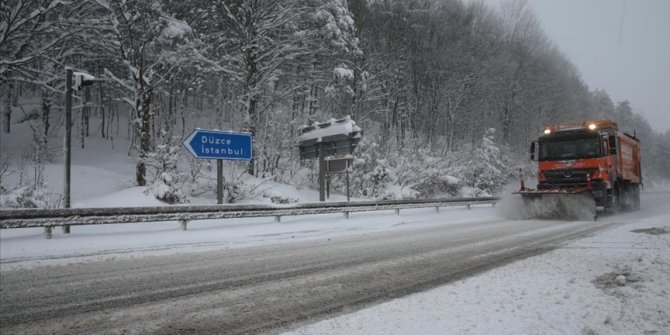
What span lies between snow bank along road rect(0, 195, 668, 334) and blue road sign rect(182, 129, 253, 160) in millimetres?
5047

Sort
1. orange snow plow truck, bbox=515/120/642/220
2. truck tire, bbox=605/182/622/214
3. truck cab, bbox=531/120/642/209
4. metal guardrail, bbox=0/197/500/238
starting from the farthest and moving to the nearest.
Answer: truck tire, bbox=605/182/622/214 → truck cab, bbox=531/120/642/209 → orange snow plow truck, bbox=515/120/642/220 → metal guardrail, bbox=0/197/500/238

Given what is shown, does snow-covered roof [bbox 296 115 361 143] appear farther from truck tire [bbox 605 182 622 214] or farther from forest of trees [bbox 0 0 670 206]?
truck tire [bbox 605 182 622 214]

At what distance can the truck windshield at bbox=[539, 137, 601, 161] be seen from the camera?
49.9 feet

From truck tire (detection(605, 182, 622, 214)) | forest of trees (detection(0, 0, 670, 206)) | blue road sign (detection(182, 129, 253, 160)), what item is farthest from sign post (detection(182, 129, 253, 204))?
truck tire (detection(605, 182, 622, 214))

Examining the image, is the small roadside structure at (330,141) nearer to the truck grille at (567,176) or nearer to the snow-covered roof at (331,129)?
the snow-covered roof at (331,129)

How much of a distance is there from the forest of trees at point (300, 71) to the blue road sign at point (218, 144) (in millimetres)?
3086

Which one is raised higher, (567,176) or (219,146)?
(219,146)

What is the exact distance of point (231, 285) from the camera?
5172 mm

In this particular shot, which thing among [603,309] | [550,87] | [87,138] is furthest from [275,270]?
[550,87]

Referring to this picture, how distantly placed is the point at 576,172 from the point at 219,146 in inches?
485

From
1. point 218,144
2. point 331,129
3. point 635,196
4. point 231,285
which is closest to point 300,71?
point 331,129

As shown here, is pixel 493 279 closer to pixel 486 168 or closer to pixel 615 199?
pixel 615 199

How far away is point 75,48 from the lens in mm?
17656

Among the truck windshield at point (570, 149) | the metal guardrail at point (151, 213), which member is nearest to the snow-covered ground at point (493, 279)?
the metal guardrail at point (151, 213)
